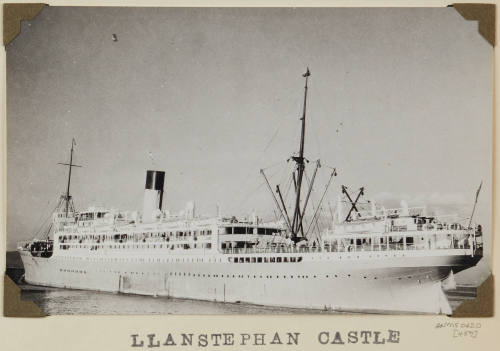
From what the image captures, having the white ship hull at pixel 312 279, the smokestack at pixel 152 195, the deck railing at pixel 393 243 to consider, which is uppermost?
the smokestack at pixel 152 195

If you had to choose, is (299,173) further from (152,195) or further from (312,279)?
(152,195)

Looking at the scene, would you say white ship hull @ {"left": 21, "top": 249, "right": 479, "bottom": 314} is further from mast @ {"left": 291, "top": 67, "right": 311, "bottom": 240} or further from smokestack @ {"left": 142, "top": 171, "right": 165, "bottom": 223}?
smokestack @ {"left": 142, "top": 171, "right": 165, "bottom": 223}

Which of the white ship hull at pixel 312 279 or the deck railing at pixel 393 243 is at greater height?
the deck railing at pixel 393 243

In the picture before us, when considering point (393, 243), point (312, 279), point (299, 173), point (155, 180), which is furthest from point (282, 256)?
point (155, 180)

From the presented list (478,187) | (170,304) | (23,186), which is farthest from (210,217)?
(478,187)

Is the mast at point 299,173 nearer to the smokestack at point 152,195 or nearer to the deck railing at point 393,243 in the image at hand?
the deck railing at point 393,243

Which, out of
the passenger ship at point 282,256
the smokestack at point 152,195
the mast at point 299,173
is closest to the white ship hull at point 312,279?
the passenger ship at point 282,256

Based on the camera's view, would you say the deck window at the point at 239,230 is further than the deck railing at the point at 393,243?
Yes
